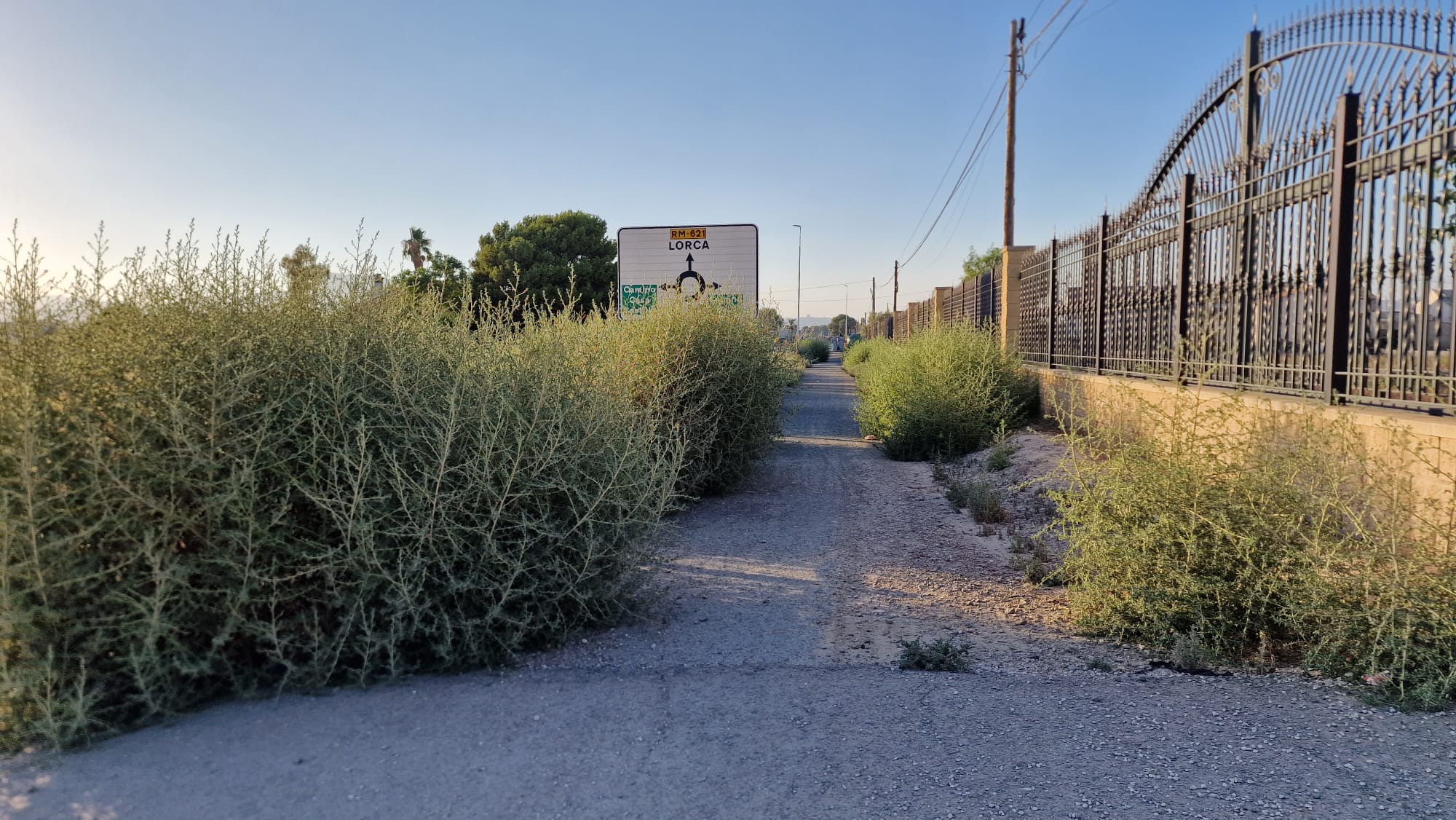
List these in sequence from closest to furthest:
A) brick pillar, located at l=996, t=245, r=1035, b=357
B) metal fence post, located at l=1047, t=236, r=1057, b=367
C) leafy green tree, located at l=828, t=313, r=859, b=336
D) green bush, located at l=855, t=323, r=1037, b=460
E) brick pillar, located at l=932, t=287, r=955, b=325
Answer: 1. green bush, located at l=855, t=323, r=1037, b=460
2. metal fence post, located at l=1047, t=236, r=1057, b=367
3. brick pillar, located at l=996, t=245, r=1035, b=357
4. brick pillar, located at l=932, t=287, r=955, b=325
5. leafy green tree, located at l=828, t=313, r=859, b=336

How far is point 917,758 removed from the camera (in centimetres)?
328

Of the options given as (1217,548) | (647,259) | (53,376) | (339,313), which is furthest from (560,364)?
(647,259)

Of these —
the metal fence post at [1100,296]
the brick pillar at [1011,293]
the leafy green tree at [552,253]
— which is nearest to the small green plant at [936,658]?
the metal fence post at [1100,296]

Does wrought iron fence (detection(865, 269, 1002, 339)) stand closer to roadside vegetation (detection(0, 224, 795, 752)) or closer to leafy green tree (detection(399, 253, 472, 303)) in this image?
leafy green tree (detection(399, 253, 472, 303))

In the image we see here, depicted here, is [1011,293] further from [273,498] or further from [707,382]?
[273,498]

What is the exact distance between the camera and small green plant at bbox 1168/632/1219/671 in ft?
13.7

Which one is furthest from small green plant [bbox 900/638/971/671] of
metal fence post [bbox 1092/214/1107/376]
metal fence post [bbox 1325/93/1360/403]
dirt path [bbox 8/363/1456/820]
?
metal fence post [bbox 1092/214/1107/376]

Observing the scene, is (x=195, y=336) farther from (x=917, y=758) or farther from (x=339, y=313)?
(x=917, y=758)

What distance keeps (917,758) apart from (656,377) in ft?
18.6

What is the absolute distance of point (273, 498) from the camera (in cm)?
384

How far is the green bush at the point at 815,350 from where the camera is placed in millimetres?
61219

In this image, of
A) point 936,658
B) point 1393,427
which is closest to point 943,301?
point 1393,427

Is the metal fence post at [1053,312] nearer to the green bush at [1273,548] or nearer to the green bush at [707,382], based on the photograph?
the green bush at [707,382]

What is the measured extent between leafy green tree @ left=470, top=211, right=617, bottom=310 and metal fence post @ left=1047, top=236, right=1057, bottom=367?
2241 cm
